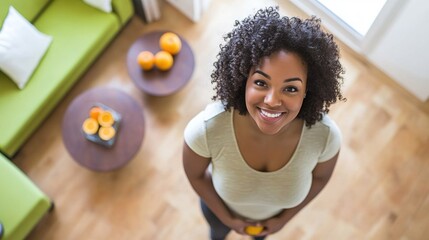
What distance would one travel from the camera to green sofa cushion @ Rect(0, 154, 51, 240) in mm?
2008

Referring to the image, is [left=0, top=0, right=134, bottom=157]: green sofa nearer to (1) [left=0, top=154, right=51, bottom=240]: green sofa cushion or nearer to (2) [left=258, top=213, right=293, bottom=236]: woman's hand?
(1) [left=0, top=154, right=51, bottom=240]: green sofa cushion

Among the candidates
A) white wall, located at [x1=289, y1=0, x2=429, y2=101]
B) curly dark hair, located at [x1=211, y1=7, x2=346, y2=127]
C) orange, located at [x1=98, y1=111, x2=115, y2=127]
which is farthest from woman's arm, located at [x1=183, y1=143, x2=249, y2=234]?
white wall, located at [x1=289, y1=0, x2=429, y2=101]

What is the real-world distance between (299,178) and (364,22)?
1220 millimetres

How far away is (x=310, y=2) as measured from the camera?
2.32m

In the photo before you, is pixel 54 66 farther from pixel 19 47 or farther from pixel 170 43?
pixel 170 43

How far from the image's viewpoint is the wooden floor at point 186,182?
2.31 metres

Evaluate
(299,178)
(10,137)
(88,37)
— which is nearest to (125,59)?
(88,37)

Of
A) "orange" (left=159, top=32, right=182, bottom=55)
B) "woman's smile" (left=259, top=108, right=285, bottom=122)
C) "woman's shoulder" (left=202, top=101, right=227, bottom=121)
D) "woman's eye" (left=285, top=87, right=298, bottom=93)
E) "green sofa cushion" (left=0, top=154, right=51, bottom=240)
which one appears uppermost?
"orange" (left=159, top=32, right=182, bottom=55)

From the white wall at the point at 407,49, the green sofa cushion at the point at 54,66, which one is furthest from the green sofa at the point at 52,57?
the white wall at the point at 407,49

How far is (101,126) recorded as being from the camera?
2.15m

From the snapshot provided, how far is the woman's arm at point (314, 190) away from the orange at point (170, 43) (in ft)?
3.33

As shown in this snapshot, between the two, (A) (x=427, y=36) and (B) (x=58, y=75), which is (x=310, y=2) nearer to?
(A) (x=427, y=36)

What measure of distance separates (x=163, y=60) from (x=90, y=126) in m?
0.47

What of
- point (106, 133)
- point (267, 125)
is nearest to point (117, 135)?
point (106, 133)
